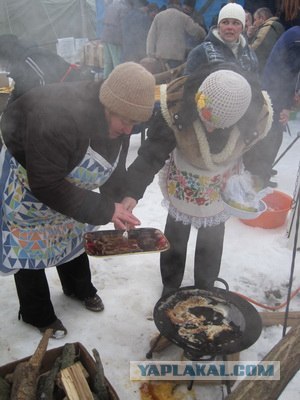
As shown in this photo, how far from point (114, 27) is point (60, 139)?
2.56 meters

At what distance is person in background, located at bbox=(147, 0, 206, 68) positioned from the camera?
14.7 feet

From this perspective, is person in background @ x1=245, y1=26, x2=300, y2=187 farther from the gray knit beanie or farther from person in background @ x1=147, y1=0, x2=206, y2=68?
the gray knit beanie

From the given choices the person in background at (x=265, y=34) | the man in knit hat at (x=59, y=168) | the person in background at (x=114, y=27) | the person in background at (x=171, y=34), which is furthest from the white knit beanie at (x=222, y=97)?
the person in background at (x=265, y=34)

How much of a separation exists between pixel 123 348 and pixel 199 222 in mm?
1019

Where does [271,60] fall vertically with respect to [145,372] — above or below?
above

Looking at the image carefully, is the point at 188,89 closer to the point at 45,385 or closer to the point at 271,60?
the point at 45,385

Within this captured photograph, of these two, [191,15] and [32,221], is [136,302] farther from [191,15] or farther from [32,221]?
[191,15]

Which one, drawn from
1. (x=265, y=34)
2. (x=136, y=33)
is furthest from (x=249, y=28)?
(x=136, y=33)

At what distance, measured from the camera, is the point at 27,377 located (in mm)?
1882

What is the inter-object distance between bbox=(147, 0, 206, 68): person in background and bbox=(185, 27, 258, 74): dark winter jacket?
0.88m

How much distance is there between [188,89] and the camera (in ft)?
7.47

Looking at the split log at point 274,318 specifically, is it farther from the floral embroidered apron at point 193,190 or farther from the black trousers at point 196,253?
the floral embroidered apron at point 193,190

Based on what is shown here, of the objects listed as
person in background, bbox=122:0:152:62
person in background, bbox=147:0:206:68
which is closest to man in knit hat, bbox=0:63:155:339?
person in background, bbox=122:0:152:62

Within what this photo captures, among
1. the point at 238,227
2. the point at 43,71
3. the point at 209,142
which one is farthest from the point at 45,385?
the point at 238,227
